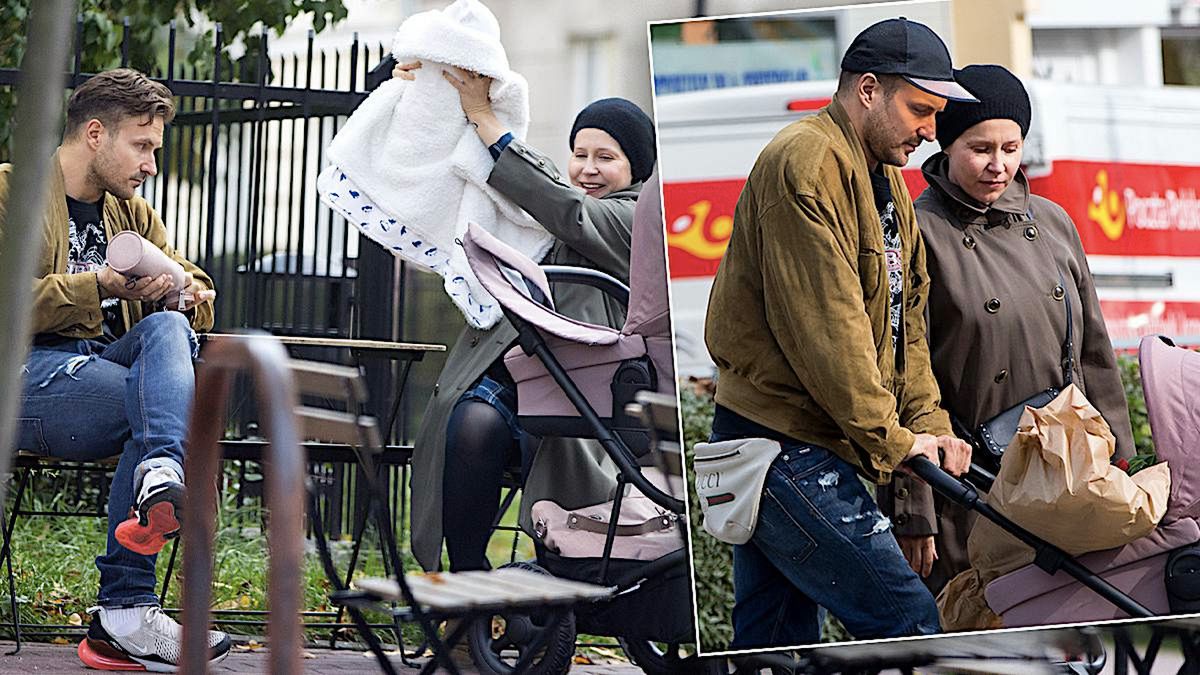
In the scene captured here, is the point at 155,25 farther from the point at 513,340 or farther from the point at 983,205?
the point at 983,205

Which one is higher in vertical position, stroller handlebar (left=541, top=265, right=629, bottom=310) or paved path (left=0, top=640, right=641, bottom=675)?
stroller handlebar (left=541, top=265, right=629, bottom=310)

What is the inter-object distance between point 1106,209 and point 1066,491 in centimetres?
65

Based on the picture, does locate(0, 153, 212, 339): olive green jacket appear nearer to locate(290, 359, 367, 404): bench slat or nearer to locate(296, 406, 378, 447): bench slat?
locate(296, 406, 378, 447): bench slat

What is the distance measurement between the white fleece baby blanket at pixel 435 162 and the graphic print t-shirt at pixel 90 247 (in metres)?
0.63

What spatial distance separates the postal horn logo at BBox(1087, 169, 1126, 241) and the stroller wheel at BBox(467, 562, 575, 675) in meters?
1.55

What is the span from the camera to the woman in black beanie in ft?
14.2

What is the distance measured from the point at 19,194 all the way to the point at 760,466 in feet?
7.46

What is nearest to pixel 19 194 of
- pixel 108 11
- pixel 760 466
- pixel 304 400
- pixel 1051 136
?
pixel 760 466

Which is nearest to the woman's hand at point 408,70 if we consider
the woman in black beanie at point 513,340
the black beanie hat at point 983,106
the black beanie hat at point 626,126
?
the woman in black beanie at point 513,340

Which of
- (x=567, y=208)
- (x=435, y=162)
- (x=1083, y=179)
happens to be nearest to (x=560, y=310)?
(x=567, y=208)

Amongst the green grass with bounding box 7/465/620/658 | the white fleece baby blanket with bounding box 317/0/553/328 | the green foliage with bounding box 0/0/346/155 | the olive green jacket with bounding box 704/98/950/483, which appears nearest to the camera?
the olive green jacket with bounding box 704/98/950/483

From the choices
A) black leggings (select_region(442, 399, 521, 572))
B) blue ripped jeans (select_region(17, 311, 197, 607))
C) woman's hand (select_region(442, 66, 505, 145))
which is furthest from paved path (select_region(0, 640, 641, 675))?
woman's hand (select_region(442, 66, 505, 145))

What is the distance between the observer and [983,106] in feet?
11.5

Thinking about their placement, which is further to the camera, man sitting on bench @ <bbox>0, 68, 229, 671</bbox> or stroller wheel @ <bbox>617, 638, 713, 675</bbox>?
stroller wheel @ <bbox>617, 638, 713, 675</bbox>
